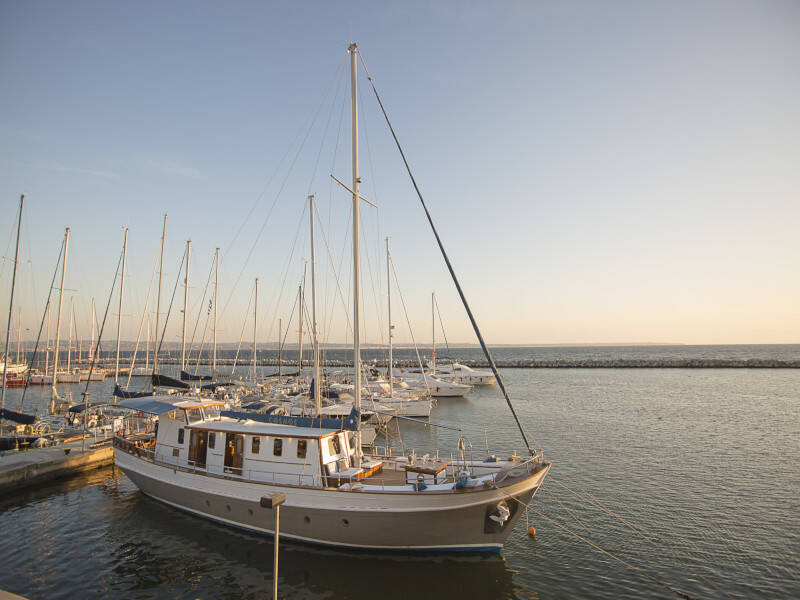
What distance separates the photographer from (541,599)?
10180mm

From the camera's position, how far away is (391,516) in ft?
36.5

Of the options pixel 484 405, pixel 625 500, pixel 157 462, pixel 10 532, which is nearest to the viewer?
pixel 10 532

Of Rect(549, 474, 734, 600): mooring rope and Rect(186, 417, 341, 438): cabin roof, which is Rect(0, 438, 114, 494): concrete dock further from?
Rect(549, 474, 734, 600): mooring rope

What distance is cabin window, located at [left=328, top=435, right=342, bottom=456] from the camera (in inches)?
521

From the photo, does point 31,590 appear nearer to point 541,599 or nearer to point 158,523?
point 158,523

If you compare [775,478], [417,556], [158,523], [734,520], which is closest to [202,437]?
[158,523]

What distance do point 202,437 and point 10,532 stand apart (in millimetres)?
6778

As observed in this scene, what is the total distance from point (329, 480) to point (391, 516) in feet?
7.73

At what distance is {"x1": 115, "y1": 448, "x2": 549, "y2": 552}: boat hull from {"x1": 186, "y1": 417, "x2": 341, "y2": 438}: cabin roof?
59.6 inches

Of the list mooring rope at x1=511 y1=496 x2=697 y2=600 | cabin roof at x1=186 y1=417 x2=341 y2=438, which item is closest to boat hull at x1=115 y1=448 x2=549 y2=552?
mooring rope at x1=511 y1=496 x2=697 y2=600

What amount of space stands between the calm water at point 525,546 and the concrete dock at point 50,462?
2.53 feet

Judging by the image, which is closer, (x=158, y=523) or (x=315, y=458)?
(x=315, y=458)

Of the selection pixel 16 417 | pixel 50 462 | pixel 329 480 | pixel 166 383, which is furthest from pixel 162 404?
pixel 16 417

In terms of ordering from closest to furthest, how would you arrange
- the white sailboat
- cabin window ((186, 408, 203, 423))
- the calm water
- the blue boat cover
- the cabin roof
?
the calm water
the white sailboat
the cabin roof
the blue boat cover
cabin window ((186, 408, 203, 423))
